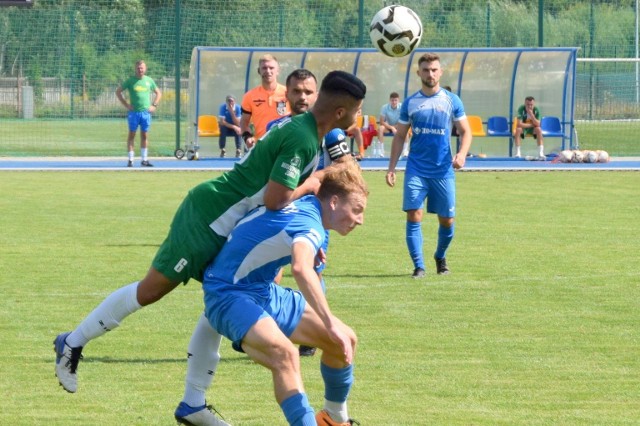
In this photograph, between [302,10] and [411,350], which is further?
[302,10]

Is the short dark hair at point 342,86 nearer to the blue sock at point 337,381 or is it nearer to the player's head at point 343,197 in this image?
the player's head at point 343,197

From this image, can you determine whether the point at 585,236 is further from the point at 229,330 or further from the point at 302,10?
the point at 302,10

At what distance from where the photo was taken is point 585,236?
47.2 feet

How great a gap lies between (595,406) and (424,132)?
529cm

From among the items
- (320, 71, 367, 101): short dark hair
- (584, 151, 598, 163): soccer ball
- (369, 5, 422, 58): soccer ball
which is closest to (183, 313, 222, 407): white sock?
(320, 71, 367, 101): short dark hair

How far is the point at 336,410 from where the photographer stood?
5.77 metres

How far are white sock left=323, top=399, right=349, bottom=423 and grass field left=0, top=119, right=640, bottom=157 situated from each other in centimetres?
2399

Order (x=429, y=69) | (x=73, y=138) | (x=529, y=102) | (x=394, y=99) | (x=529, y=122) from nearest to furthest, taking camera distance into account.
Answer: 1. (x=429, y=69)
2. (x=394, y=99)
3. (x=529, y=102)
4. (x=529, y=122)
5. (x=73, y=138)

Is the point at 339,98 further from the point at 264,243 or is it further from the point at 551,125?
the point at 551,125

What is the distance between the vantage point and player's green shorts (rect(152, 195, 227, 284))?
5859mm

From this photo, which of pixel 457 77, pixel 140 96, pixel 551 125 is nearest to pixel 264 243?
pixel 140 96

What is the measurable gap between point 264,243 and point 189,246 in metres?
0.64

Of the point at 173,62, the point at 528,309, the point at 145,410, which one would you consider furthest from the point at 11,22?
the point at 145,410

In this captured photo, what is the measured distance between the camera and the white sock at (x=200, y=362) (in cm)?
587
